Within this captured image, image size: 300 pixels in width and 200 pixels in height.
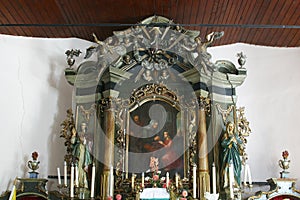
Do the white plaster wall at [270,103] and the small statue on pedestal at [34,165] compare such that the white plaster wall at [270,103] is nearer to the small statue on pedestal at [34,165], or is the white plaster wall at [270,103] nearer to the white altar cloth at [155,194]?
the white altar cloth at [155,194]

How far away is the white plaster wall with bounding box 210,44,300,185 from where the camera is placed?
21.9 feet

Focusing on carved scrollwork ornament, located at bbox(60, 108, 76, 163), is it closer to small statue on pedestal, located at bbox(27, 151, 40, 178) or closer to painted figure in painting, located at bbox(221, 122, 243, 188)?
small statue on pedestal, located at bbox(27, 151, 40, 178)

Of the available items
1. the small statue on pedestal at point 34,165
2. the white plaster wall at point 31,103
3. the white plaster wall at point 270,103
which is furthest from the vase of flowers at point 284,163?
the small statue on pedestal at point 34,165

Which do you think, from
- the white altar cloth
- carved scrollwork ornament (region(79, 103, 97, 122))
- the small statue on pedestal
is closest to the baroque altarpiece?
carved scrollwork ornament (region(79, 103, 97, 122))

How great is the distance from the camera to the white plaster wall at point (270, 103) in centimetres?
668

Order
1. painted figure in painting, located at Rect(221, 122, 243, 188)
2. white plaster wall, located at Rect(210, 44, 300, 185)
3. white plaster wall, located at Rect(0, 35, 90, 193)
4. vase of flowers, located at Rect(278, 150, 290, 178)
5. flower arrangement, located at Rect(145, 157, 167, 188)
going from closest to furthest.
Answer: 1. flower arrangement, located at Rect(145, 157, 167, 188)
2. painted figure in painting, located at Rect(221, 122, 243, 188)
3. vase of flowers, located at Rect(278, 150, 290, 178)
4. white plaster wall, located at Rect(0, 35, 90, 193)
5. white plaster wall, located at Rect(210, 44, 300, 185)

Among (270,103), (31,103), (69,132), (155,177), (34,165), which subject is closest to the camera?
(155,177)

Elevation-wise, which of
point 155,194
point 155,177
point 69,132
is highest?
point 69,132

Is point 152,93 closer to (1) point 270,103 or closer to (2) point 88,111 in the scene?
(2) point 88,111

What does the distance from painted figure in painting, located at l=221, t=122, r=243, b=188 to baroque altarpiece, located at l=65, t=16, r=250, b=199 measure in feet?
0.20

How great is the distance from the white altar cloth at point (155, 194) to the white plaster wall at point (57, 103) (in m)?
1.84

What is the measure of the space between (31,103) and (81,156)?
1.39 metres

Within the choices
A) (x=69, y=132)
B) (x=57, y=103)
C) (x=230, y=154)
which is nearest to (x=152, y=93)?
(x=69, y=132)

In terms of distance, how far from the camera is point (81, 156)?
578cm
